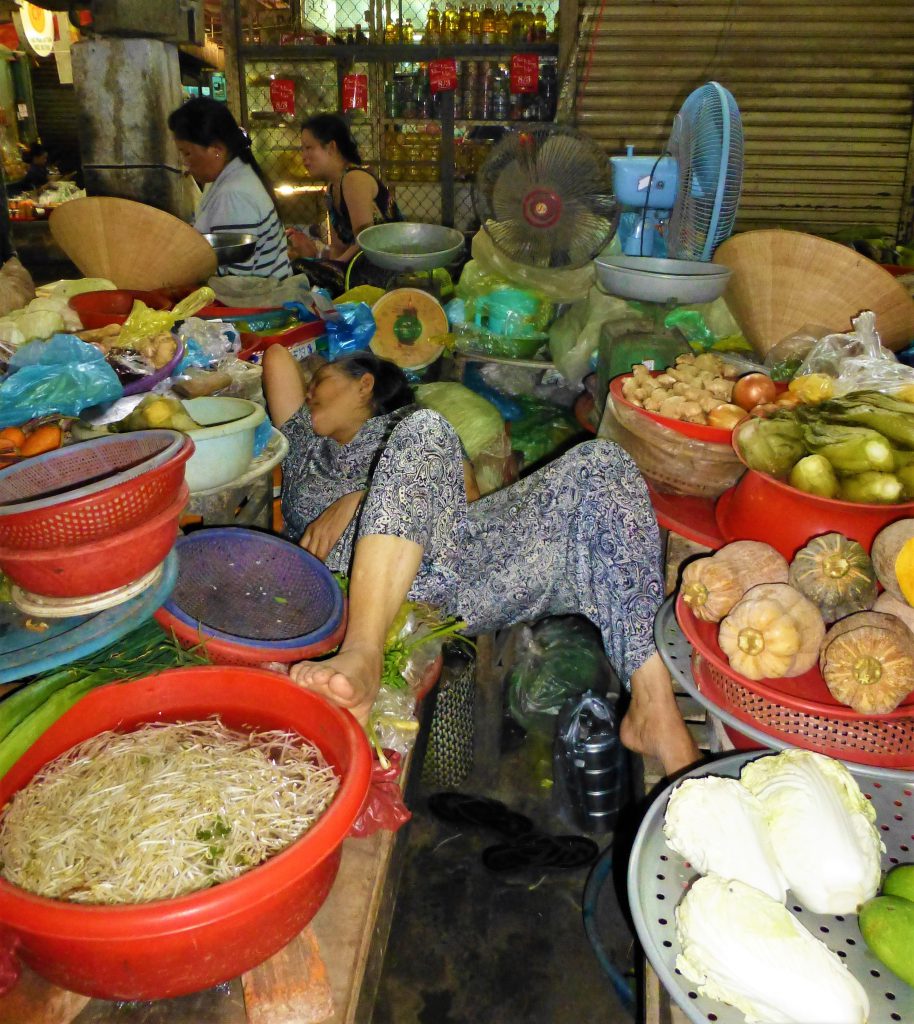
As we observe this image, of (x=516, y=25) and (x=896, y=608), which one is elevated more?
(x=516, y=25)

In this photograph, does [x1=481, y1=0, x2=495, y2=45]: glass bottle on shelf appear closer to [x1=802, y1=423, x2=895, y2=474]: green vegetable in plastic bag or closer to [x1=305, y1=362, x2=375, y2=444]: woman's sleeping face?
[x1=305, y1=362, x2=375, y2=444]: woman's sleeping face

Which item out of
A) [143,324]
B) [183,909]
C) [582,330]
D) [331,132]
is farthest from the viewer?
[331,132]

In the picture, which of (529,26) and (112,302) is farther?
(529,26)

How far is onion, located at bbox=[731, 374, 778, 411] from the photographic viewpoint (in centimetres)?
206

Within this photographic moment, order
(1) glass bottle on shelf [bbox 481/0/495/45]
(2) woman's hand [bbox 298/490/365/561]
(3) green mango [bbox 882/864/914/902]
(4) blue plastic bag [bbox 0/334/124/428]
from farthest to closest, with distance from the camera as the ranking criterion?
1. (1) glass bottle on shelf [bbox 481/0/495/45]
2. (2) woman's hand [bbox 298/490/365/561]
3. (4) blue plastic bag [bbox 0/334/124/428]
4. (3) green mango [bbox 882/864/914/902]

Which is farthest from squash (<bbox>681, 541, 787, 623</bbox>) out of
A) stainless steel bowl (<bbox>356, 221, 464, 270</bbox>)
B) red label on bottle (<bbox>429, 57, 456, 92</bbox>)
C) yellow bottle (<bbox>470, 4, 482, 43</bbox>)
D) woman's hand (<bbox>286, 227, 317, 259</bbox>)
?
yellow bottle (<bbox>470, 4, 482, 43</bbox>)

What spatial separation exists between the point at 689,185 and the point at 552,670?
6.31 ft

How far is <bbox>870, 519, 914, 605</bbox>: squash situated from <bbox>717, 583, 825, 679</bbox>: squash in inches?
5.9

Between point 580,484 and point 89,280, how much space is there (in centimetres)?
175

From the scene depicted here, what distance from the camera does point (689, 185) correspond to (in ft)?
9.94

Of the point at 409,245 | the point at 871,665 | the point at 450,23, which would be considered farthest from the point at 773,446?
the point at 450,23

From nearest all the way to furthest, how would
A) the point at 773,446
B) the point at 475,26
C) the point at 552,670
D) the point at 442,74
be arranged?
the point at 773,446 → the point at 552,670 → the point at 442,74 → the point at 475,26

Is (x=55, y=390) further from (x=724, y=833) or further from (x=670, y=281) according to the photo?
(x=670, y=281)

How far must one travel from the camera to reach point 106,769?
133 cm
